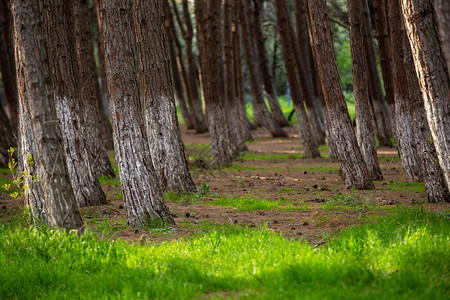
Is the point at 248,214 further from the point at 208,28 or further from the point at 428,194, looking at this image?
the point at 208,28

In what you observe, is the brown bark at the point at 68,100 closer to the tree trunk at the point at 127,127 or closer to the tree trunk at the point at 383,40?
the tree trunk at the point at 127,127

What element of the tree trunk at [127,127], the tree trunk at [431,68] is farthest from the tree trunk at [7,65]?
the tree trunk at [431,68]

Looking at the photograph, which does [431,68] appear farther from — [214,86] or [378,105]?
[378,105]

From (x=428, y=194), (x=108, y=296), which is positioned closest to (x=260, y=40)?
(x=428, y=194)

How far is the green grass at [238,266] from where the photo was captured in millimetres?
4801

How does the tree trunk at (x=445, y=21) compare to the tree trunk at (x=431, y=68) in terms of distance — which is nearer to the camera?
the tree trunk at (x=445, y=21)

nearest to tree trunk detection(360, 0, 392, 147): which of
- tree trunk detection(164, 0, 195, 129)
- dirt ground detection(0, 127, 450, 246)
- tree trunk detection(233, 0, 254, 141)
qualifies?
dirt ground detection(0, 127, 450, 246)

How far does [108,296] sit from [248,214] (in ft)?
13.0

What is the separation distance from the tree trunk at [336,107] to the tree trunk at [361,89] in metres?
1.69

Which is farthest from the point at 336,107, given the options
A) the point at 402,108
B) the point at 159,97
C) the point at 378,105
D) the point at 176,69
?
the point at 176,69

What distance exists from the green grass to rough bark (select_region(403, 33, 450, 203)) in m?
2.41

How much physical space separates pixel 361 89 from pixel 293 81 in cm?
714

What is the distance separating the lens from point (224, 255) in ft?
19.1

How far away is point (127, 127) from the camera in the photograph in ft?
24.7
